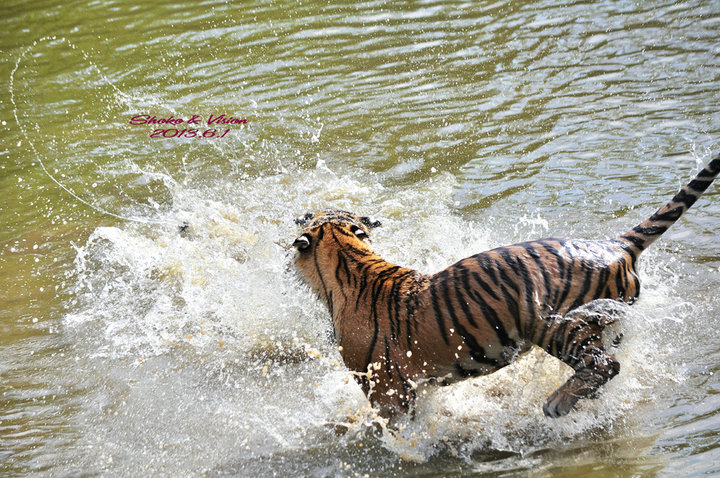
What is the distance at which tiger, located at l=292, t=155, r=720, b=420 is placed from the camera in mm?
2494

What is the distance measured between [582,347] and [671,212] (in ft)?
2.00

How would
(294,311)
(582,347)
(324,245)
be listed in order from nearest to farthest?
(582,347)
(324,245)
(294,311)

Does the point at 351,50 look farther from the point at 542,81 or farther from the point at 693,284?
the point at 693,284

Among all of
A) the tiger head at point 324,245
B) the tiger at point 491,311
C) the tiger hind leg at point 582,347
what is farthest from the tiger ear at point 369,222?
the tiger hind leg at point 582,347

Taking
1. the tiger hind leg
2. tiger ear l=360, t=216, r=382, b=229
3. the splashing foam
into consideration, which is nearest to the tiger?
the tiger hind leg

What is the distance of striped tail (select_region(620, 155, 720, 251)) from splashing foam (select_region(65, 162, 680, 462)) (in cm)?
27

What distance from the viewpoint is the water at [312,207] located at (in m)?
2.81

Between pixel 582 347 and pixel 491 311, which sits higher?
pixel 491 311

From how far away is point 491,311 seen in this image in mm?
2561

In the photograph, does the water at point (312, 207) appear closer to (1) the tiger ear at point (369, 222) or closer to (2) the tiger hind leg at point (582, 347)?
(2) the tiger hind leg at point (582, 347)

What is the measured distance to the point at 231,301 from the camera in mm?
3902

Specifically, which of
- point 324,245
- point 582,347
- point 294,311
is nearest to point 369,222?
point 324,245

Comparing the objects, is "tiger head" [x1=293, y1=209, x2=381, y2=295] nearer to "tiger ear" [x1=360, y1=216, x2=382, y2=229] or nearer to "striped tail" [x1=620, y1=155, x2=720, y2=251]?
"tiger ear" [x1=360, y1=216, x2=382, y2=229]

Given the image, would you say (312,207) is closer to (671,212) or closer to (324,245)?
(324,245)
